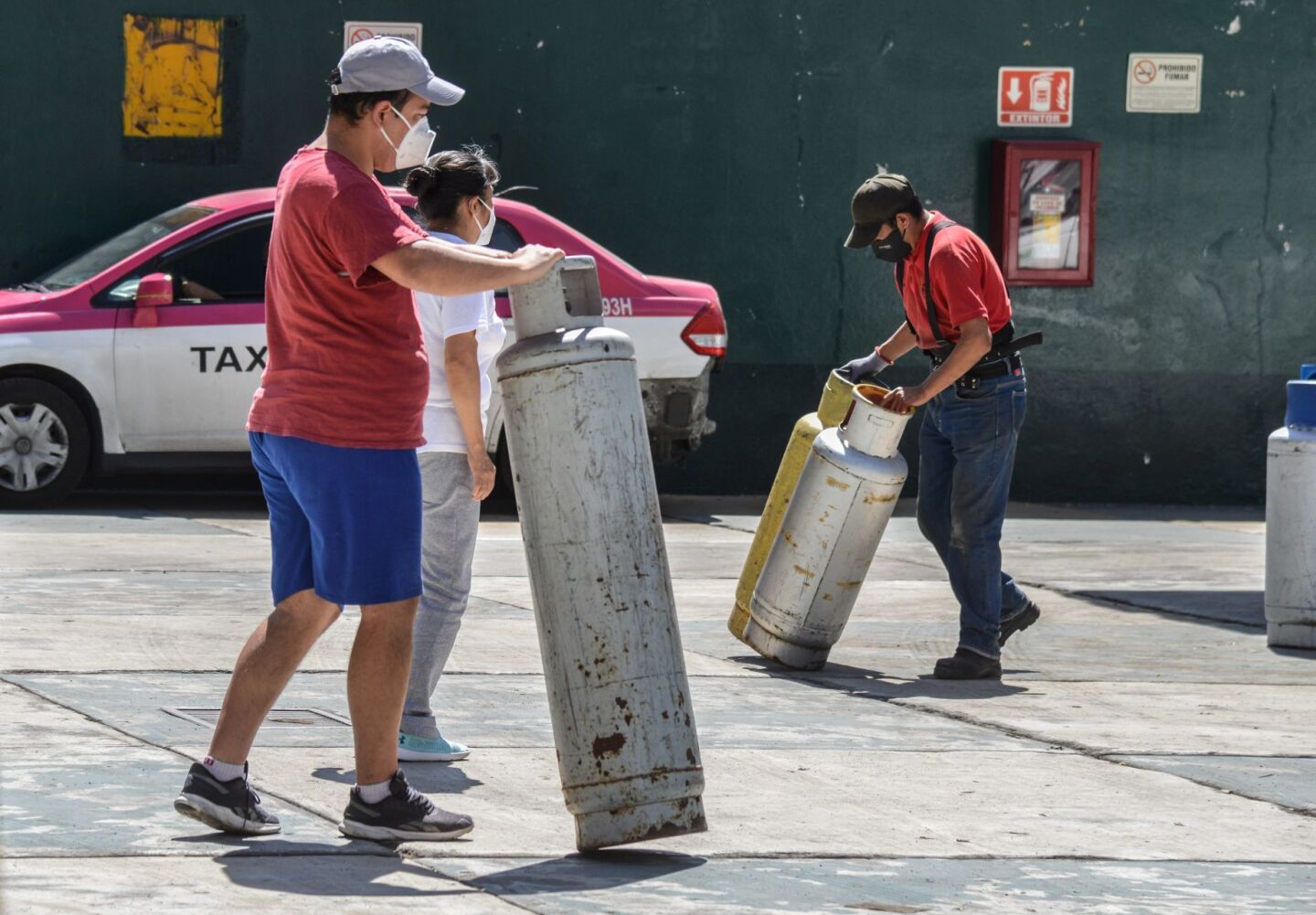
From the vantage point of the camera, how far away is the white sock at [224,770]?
486 cm

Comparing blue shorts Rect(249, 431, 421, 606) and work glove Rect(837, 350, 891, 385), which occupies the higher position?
work glove Rect(837, 350, 891, 385)

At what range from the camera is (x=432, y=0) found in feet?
46.4

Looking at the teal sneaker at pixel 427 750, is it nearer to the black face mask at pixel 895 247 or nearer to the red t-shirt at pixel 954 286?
the red t-shirt at pixel 954 286

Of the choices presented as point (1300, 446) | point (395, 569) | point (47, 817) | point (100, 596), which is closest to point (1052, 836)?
point (395, 569)

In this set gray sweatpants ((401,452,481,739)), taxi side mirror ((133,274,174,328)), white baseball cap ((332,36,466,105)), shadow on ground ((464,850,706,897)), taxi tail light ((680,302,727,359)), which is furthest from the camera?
taxi tail light ((680,302,727,359))

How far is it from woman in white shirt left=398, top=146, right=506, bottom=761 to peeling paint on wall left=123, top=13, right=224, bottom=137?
332 inches

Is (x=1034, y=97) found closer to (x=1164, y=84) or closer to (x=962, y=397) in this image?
(x=1164, y=84)

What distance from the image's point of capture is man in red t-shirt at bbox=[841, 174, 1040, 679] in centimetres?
758

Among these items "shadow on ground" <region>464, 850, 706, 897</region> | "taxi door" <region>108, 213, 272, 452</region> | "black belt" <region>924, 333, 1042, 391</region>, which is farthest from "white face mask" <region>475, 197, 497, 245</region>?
→ "taxi door" <region>108, 213, 272, 452</region>

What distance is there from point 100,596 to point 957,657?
336 centimetres

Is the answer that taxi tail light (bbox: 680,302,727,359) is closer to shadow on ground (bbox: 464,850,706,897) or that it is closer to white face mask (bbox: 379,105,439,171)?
white face mask (bbox: 379,105,439,171)

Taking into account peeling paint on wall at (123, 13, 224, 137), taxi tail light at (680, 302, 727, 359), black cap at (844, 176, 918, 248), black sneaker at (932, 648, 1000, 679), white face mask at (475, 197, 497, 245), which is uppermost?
peeling paint on wall at (123, 13, 224, 137)

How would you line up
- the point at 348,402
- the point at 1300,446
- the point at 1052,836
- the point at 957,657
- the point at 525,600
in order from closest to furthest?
the point at 348,402 → the point at 1052,836 → the point at 957,657 → the point at 1300,446 → the point at 525,600

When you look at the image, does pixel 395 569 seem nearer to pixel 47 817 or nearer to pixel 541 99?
pixel 47 817
